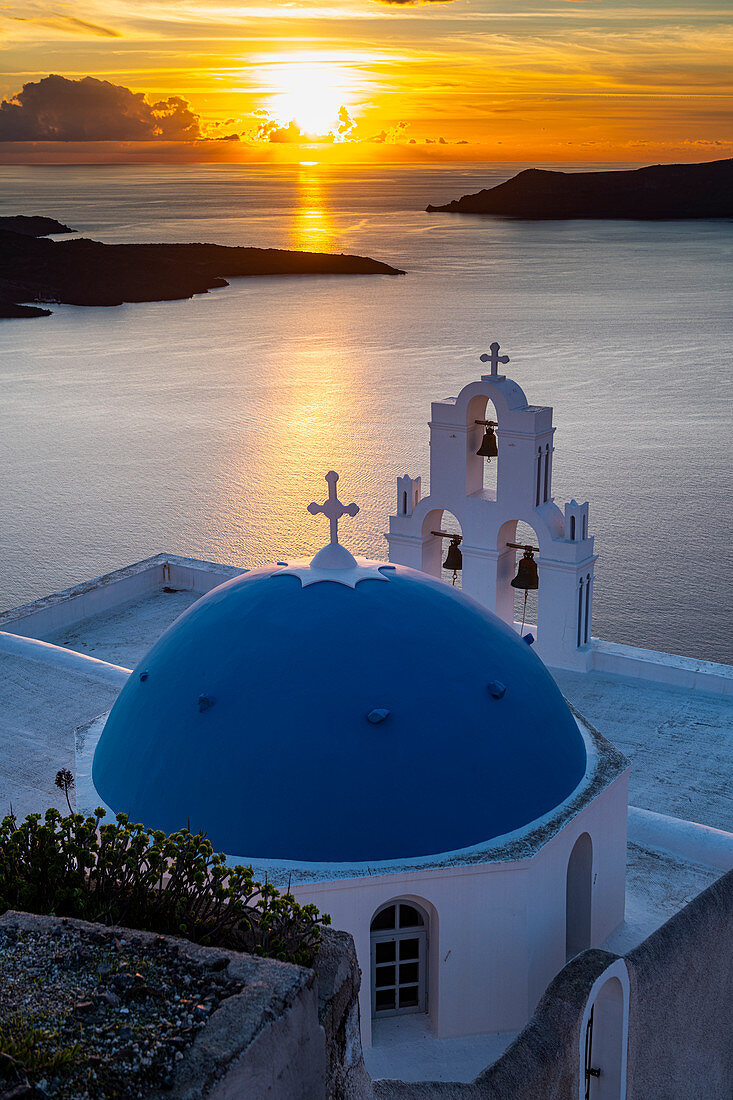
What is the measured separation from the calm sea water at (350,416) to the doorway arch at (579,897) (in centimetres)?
1793

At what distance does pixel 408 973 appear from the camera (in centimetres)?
944

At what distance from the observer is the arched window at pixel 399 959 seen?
30.2 ft

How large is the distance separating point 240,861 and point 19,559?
28.7m

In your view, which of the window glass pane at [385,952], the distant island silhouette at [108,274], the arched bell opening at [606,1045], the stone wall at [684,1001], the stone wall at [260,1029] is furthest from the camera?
the distant island silhouette at [108,274]

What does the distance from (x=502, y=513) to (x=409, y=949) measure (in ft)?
28.2

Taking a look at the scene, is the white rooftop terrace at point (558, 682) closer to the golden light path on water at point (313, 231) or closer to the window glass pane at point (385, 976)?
the window glass pane at point (385, 976)

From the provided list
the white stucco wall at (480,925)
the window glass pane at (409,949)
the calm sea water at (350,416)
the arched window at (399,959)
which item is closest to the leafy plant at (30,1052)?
the white stucco wall at (480,925)

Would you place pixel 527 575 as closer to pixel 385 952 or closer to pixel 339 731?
pixel 339 731

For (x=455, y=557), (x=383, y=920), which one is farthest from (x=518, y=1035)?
(x=455, y=557)

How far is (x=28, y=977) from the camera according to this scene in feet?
17.7

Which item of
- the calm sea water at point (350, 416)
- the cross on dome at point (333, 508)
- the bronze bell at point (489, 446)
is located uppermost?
the cross on dome at point (333, 508)

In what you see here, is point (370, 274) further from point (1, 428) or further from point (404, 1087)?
point (404, 1087)

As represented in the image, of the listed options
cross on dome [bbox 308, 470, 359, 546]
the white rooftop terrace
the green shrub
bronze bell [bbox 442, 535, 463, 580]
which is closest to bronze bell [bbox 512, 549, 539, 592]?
bronze bell [bbox 442, 535, 463, 580]

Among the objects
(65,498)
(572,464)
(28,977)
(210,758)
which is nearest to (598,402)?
(572,464)
